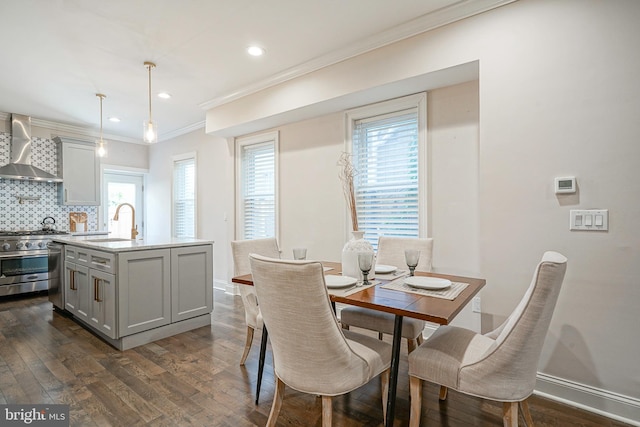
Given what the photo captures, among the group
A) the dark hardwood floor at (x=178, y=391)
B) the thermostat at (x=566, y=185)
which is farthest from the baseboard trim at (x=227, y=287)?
the thermostat at (x=566, y=185)

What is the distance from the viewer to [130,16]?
249cm

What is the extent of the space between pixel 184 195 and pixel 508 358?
557 centimetres

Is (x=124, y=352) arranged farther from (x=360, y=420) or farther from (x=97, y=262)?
(x=360, y=420)

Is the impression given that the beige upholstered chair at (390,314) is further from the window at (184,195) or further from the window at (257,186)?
the window at (184,195)

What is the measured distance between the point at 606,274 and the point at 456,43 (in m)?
1.88

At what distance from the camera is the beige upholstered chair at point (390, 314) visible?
2.14 meters

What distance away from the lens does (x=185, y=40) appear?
112 inches

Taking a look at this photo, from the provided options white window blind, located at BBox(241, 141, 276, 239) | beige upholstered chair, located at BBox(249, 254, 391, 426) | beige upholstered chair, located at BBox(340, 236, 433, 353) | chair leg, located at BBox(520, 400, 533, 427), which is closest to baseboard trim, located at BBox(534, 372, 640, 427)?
chair leg, located at BBox(520, 400, 533, 427)

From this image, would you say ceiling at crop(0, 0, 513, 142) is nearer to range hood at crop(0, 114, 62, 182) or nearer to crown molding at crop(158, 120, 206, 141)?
range hood at crop(0, 114, 62, 182)

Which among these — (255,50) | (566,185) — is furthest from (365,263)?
(255,50)

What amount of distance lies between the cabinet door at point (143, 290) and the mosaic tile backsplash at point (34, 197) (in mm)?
3753

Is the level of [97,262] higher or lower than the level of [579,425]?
higher

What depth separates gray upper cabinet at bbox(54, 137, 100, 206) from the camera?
526cm

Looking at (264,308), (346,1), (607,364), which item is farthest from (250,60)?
(607,364)
